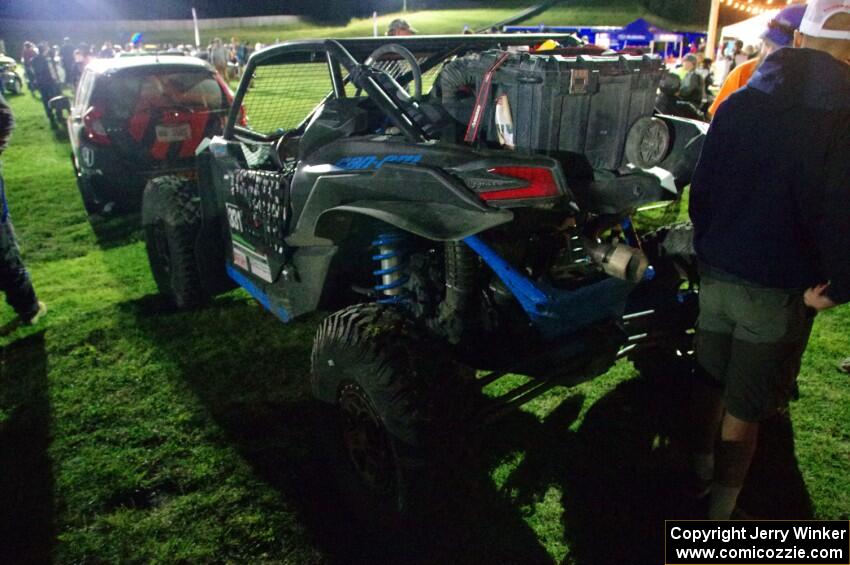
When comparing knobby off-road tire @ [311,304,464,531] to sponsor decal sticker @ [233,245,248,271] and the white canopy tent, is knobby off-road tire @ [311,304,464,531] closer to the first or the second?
sponsor decal sticker @ [233,245,248,271]

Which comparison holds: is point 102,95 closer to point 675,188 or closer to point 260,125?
point 260,125

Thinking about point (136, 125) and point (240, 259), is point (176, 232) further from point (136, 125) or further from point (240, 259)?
point (136, 125)

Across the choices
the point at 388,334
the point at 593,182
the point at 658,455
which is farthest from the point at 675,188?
the point at 658,455

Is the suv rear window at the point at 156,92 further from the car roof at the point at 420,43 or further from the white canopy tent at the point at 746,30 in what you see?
the white canopy tent at the point at 746,30

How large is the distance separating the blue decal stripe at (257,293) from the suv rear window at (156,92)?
3.69 metres

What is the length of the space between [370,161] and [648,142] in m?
1.05

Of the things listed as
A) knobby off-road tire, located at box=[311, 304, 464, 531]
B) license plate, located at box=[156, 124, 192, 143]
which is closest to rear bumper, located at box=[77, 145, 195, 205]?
license plate, located at box=[156, 124, 192, 143]

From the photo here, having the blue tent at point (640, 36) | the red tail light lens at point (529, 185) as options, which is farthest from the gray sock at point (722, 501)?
the blue tent at point (640, 36)

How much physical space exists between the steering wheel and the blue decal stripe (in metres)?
1.42

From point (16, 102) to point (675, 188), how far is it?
22.7m

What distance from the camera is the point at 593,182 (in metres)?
2.16

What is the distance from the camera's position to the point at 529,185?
1.94 m

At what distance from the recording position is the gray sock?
2.45m

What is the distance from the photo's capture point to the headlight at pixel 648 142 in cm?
223
